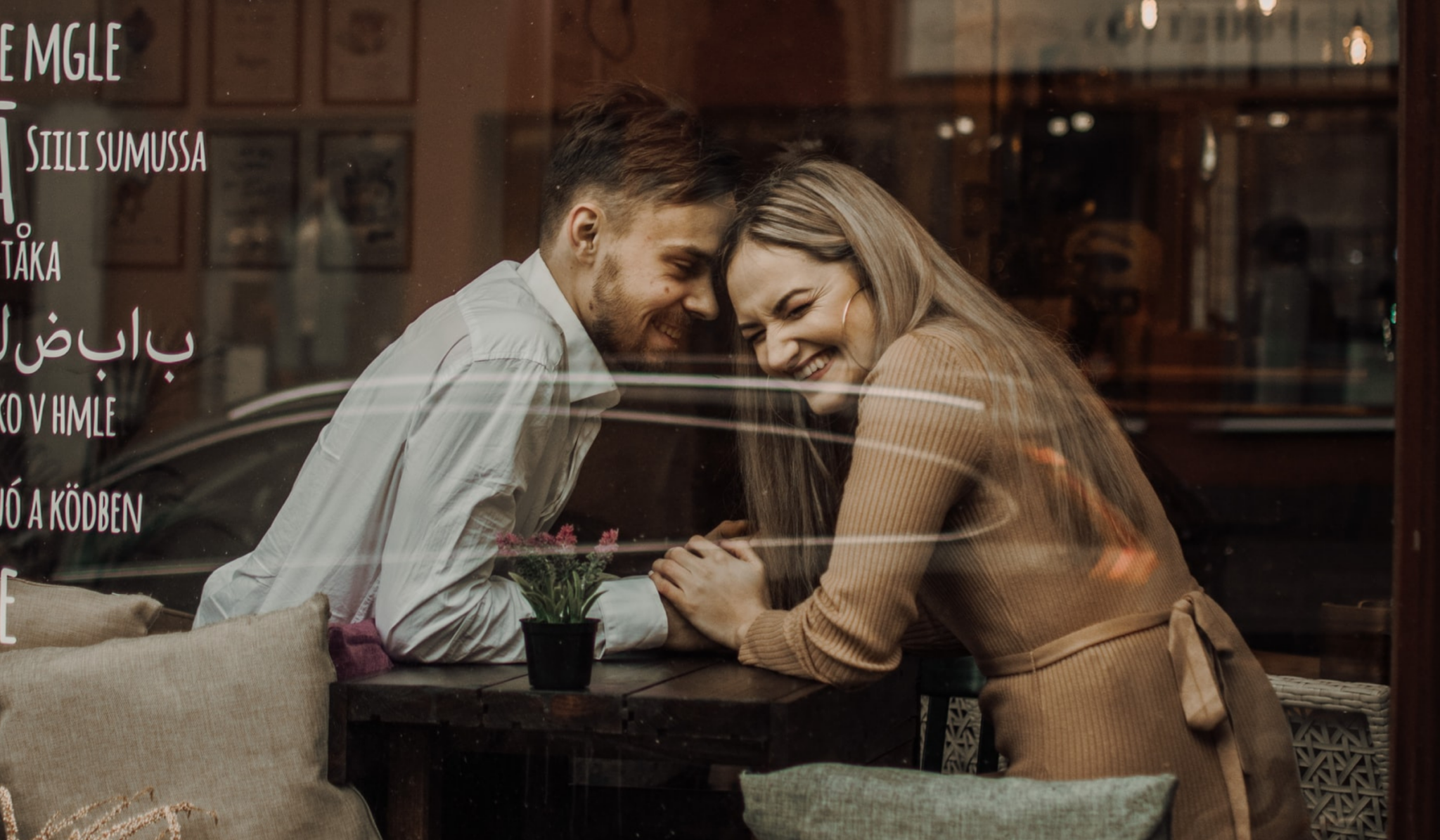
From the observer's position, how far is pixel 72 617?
97.3 inches

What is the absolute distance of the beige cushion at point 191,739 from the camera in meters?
2.09

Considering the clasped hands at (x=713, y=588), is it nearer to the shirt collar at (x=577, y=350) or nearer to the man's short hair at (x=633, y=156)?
the shirt collar at (x=577, y=350)

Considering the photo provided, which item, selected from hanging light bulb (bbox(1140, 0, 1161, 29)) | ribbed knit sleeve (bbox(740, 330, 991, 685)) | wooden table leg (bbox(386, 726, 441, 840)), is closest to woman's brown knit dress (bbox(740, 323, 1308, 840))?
ribbed knit sleeve (bbox(740, 330, 991, 685))

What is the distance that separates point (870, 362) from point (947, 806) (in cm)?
77

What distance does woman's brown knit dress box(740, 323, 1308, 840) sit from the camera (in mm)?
2027

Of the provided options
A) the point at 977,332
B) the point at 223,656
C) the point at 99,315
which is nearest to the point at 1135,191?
the point at 977,332

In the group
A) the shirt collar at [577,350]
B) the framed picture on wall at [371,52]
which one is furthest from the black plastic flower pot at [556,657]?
the framed picture on wall at [371,52]

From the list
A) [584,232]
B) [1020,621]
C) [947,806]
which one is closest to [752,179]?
[584,232]

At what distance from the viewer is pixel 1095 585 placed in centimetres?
209

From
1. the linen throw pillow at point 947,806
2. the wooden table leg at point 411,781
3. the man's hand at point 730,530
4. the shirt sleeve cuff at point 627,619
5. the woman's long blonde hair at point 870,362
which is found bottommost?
the wooden table leg at point 411,781

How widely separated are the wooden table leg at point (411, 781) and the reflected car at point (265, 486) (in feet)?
1.56

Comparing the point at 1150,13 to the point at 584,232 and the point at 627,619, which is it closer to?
the point at 584,232

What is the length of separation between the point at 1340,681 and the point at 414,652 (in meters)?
1.66

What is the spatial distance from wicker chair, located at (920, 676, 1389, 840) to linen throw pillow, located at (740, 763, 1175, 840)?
443 mm
